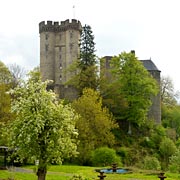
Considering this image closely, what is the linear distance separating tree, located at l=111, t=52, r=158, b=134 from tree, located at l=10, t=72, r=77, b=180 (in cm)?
3087

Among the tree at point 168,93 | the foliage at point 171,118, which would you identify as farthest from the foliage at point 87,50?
the tree at point 168,93

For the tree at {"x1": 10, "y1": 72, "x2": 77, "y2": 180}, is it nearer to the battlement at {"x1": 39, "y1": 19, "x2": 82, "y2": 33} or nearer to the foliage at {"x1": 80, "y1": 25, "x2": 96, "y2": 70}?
the foliage at {"x1": 80, "y1": 25, "x2": 96, "y2": 70}

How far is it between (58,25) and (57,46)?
4.39m

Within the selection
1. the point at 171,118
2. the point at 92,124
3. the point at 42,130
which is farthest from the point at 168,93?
the point at 42,130

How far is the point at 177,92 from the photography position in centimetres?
8169

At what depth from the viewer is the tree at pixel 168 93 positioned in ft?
256

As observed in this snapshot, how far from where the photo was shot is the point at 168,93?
80312mm

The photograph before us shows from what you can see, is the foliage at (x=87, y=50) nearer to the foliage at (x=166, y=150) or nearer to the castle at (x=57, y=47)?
the foliage at (x=166, y=150)

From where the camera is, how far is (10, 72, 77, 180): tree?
1933cm

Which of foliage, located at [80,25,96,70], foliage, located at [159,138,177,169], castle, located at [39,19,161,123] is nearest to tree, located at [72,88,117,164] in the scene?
foliage, located at [159,138,177,169]

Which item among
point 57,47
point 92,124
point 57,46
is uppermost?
point 57,46

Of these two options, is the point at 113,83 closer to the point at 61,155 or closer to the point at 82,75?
the point at 82,75

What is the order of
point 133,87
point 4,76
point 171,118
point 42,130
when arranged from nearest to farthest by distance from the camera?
point 42,130 < point 133,87 < point 4,76 < point 171,118

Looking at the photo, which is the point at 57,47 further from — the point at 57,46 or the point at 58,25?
the point at 58,25
